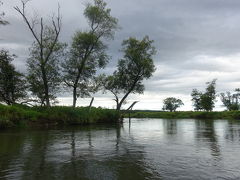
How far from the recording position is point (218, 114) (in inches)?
→ 2438

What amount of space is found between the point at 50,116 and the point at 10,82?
373 inches

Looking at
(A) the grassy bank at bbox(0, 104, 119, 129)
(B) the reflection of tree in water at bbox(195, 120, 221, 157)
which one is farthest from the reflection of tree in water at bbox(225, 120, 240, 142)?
(A) the grassy bank at bbox(0, 104, 119, 129)

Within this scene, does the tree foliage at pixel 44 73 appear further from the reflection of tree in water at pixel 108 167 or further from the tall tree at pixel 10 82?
the reflection of tree in water at pixel 108 167

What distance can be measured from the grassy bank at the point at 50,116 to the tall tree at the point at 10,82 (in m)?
6.98

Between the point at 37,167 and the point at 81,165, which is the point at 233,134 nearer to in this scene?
the point at 81,165

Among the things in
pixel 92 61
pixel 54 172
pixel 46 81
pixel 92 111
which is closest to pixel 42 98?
pixel 46 81

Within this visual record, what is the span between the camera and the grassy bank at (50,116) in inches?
737

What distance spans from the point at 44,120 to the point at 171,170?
61.7ft

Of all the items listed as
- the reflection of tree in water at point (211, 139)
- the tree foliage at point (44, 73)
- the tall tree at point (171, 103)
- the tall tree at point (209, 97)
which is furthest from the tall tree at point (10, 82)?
the tall tree at point (171, 103)

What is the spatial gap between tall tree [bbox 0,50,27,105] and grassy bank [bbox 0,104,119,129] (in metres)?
6.98

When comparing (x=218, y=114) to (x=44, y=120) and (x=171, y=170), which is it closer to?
(x=44, y=120)

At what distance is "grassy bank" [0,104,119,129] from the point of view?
18.7m

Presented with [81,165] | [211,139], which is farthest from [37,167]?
[211,139]

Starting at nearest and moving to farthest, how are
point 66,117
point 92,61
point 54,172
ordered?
point 54,172, point 66,117, point 92,61
